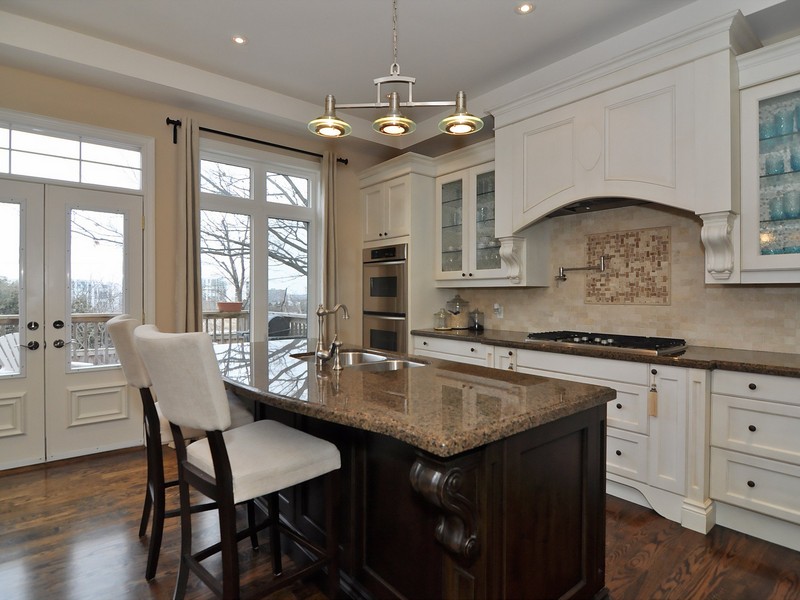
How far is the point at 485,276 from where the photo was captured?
399 centimetres

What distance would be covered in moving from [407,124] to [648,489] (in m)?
2.44

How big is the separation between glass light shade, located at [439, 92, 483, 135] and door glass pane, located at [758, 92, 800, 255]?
1605mm

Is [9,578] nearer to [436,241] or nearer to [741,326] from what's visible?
[436,241]

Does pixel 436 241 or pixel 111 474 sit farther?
pixel 436 241

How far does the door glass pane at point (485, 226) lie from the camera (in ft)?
13.0

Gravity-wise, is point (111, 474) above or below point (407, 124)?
below

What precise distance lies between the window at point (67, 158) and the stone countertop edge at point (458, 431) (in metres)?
2.75

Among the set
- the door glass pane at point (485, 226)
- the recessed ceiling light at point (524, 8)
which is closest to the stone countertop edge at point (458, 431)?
the door glass pane at point (485, 226)

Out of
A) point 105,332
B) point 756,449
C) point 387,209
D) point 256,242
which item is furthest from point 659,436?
point 105,332

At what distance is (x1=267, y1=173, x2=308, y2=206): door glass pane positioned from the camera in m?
4.53

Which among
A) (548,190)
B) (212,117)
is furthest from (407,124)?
(212,117)

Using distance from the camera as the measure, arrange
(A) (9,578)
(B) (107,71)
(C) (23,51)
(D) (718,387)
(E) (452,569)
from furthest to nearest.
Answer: (B) (107,71) → (C) (23,51) → (D) (718,387) → (A) (9,578) → (E) (452,569)

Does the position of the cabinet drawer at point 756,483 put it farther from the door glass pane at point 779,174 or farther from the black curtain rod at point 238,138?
the black curtain rod at point 238,138

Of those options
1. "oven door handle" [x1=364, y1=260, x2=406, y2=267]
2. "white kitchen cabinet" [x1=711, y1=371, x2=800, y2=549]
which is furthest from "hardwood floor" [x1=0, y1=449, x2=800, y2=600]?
"oven door handle" [x1=364, y1=260, x2=406, y2=267]
